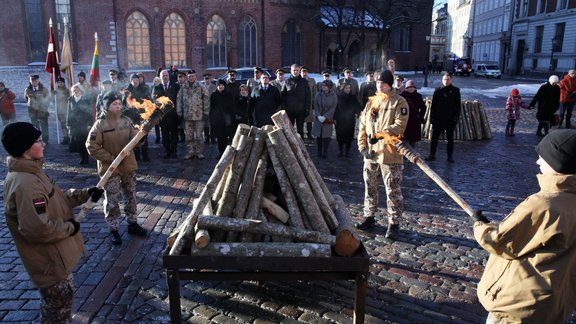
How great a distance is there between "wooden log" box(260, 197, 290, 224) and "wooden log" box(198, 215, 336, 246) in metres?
0.28

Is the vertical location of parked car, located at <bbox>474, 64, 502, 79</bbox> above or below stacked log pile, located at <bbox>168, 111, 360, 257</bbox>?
above

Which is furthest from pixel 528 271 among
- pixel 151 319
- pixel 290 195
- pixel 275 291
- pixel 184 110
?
pixel 184 110

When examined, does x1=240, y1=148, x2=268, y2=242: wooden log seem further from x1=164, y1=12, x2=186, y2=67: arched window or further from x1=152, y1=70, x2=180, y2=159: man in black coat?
x1=164, y1=12, x2=186, y2=67: arched window

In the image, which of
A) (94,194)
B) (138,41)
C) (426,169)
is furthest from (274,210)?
(138,41)

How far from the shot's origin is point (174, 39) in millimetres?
30828

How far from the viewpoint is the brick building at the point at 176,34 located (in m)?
27.5

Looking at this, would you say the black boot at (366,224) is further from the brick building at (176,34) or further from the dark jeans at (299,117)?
the brick building at (176,34)

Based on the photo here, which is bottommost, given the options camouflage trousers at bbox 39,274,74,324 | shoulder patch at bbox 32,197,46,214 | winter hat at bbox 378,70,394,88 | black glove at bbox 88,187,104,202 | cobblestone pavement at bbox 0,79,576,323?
cobblestone pavement at bbox 0,79,576,323

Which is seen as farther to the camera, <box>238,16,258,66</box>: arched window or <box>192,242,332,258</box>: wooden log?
<box>238,16,258,66</box>: arched window

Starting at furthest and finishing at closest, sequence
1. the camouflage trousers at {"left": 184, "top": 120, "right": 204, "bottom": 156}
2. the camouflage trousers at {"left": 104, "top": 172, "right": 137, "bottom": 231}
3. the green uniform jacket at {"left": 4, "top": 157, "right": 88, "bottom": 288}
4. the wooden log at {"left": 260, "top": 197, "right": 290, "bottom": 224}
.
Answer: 1. the camouflage trousers at {"left": 184, "top": 120, "right": 204, "bottom": 156}
2. the camouflage trousers at {"left": 104, "top": 172, "right": 137, "bottom": 231}
3. the wooden log at {"left": 260, "top": 197, "right": 290, "bottom": 224}
4. the green uniform jacket at {"left": 4, "top": 157, "right": 88, "bottom": 288}

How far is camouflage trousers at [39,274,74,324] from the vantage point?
340cm

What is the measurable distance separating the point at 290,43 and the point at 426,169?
3279 centimetres

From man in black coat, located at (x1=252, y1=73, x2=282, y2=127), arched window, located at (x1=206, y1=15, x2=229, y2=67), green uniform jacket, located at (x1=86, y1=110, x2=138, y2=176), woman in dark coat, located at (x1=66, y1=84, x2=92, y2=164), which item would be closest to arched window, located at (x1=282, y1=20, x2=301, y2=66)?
arched window, located at (x1=206, y1=15, x2=229, y2=67)

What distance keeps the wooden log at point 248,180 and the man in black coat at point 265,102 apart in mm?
6772
